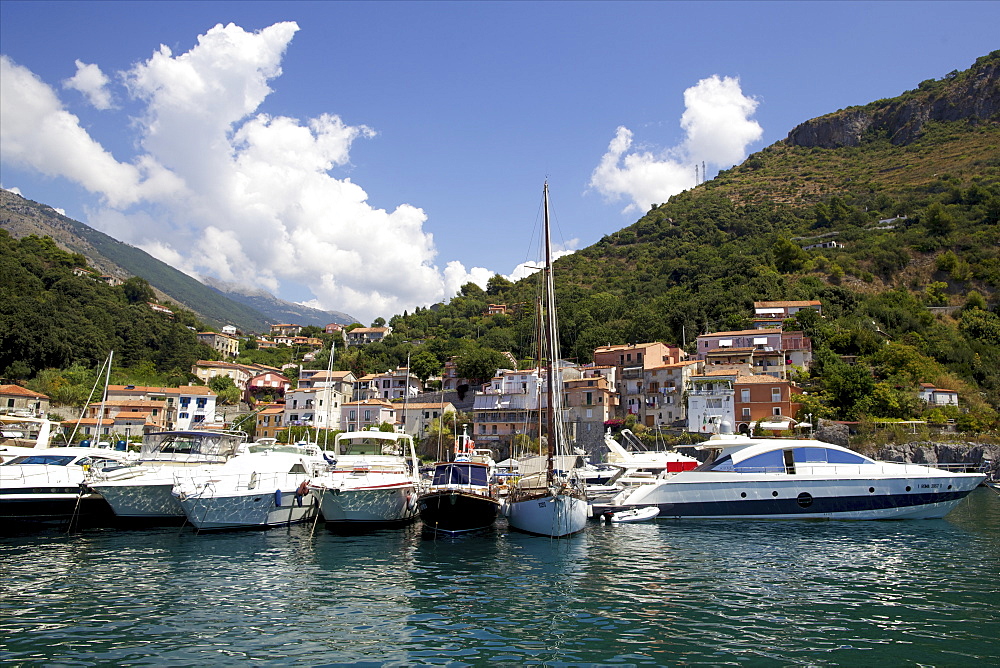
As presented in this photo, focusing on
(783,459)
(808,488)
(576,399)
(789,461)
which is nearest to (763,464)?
(783,459)

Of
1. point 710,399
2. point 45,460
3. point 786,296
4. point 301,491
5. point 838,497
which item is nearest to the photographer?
point 45,460

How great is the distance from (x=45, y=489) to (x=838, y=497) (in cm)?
3217

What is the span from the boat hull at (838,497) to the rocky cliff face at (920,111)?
503 ft

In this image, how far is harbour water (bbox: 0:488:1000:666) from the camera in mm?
10750

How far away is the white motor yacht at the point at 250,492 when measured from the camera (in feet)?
73.9

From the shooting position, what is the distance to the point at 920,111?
154 metres

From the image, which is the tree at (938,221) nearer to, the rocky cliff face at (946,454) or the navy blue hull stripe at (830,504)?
the rocky cliff face at (946,454)

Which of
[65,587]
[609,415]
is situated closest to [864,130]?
[609,415]

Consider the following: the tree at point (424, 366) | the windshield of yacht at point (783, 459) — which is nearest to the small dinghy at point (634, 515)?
the windshield of yacht at point (783, 459)

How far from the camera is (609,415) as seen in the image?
6462 cm

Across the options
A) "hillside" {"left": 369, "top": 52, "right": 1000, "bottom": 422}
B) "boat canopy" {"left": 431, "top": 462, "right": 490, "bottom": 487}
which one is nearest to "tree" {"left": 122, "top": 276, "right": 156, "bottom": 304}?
"hillside" {"left": 369, "top": 52, "right": 1000, "bottom": 422}

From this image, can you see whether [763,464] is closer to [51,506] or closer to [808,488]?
[808,488]

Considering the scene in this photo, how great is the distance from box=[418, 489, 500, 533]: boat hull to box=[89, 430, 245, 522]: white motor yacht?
358 inches

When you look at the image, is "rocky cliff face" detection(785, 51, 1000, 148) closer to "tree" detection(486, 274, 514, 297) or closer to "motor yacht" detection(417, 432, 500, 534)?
"tree" detection(486, 274, 514, 297)
